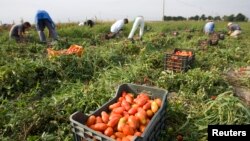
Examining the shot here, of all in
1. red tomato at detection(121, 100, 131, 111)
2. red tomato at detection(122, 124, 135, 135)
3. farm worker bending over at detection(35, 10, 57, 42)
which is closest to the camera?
red tomato at detection(122, 124, 135, 135)

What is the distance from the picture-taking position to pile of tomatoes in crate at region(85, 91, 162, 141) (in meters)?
2.52

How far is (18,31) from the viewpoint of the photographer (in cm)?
929

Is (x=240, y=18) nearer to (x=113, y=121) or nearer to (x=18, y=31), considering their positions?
(x=18, y=31)

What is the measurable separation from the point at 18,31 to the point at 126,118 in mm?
7833

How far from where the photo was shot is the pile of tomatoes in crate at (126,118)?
2520 millimetres

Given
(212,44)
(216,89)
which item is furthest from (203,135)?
(212,44)

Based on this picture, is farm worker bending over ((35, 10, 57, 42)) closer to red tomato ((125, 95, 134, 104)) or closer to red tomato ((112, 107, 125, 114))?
red tomato ((125, 95, 134, 104))

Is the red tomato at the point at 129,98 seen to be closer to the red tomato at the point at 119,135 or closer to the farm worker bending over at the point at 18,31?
the red tomato at the point at 119,135

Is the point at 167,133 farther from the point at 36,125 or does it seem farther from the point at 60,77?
the point at 60,77

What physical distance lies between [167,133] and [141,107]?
538mm

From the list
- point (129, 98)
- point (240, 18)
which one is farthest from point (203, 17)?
point (129, 98)

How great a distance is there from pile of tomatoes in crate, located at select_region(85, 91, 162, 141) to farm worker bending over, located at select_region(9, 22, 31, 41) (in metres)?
7.09

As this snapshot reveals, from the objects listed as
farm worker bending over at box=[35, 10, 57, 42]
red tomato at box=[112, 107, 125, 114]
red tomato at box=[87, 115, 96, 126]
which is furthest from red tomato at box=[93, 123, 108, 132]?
farm worker bending over at box=[35, 10, 57, 42]

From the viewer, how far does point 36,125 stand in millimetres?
3170
